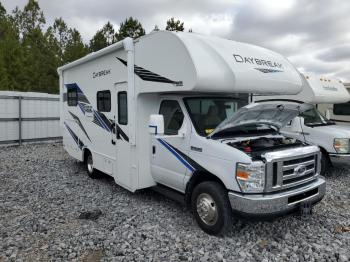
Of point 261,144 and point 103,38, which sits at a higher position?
point 103,38

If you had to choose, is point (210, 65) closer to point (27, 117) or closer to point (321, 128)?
point (321, 128)

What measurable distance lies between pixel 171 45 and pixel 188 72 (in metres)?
0.64

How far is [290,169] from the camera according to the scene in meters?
4.24

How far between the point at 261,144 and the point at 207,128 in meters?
0.83

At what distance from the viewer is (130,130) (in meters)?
5.70

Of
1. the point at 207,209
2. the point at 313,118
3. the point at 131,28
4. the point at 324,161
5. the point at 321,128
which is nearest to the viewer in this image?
the point at 207,209

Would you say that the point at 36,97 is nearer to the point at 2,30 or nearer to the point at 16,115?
the point at 16,115

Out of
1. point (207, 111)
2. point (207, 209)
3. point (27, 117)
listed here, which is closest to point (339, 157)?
point (207, 111)

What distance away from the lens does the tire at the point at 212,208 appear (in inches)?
166

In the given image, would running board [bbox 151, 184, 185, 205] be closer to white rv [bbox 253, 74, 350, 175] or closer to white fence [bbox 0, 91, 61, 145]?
white rv [bbox 253, 74, 350, 175]

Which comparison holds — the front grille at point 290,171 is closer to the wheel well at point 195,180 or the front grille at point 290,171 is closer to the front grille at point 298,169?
the front grille at point 298,169

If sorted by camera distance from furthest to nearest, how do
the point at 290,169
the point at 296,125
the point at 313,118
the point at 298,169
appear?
1. the point at 313,118
2. the point at 296,125
3. the point at 298,169
4. the point at 290,169

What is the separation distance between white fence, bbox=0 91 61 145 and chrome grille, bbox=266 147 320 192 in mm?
12009

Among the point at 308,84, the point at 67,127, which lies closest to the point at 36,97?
the point at 67,127
